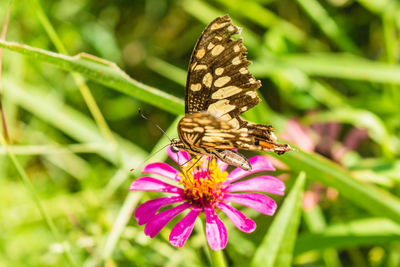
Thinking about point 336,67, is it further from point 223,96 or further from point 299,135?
point 223,96

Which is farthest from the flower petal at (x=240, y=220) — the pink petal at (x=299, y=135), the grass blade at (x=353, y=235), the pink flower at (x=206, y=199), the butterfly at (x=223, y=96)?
the pink petal at (x=299, y=135)

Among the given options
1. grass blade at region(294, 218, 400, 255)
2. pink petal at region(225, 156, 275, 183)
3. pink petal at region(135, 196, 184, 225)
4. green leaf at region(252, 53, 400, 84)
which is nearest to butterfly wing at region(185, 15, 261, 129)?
pink petal at region(225, 156, 275, 183)

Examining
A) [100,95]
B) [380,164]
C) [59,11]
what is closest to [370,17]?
[380,164]

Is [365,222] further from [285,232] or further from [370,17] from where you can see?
[370,17]

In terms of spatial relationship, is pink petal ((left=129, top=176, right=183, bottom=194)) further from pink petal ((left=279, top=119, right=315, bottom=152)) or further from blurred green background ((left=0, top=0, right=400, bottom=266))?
pink petal ((left=279, top=119, right=315, bottom=152))

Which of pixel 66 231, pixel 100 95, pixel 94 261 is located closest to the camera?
pixel 94 261

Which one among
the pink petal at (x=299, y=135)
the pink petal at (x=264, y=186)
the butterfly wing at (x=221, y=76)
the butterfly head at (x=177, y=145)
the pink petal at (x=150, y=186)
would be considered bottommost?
the pink petal at (x=150, y=186)

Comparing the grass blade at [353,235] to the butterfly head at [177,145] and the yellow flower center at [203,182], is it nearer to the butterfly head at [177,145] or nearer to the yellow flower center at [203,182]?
the yellow flower center at [203,182]
